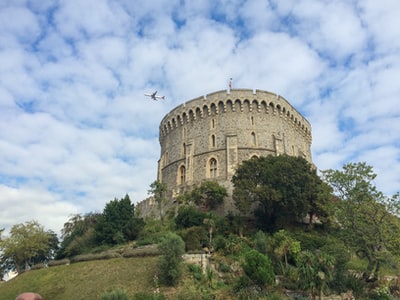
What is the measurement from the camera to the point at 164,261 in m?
22.0

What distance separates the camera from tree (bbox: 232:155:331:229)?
2975 cm

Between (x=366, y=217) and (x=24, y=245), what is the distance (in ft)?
105

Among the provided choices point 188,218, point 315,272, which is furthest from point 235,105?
point 315,272

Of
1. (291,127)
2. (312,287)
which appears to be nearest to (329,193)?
(312,287)

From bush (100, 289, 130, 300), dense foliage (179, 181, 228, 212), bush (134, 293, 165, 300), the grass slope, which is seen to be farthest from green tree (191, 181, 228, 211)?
bush (100, 289, 130, 300)

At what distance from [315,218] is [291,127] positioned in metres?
15.1

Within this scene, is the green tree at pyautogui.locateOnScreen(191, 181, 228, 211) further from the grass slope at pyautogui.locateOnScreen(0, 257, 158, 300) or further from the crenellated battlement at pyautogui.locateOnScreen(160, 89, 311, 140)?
the crenellated battlement at pyautogui.locateOnScreen(160, 89, 311, 140)

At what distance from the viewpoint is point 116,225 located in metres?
32.9

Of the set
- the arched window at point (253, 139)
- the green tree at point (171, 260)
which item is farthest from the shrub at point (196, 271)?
the arched window at point (253, 139)

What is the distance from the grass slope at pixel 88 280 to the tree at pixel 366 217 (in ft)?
43.9

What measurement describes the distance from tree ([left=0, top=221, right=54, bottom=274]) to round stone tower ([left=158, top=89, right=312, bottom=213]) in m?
14.3

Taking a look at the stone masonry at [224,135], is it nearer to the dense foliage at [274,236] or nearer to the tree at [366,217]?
the dense foliage at [274,236]

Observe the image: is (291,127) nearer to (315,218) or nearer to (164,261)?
(315,218)

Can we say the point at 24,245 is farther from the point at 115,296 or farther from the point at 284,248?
the point at 284,248
